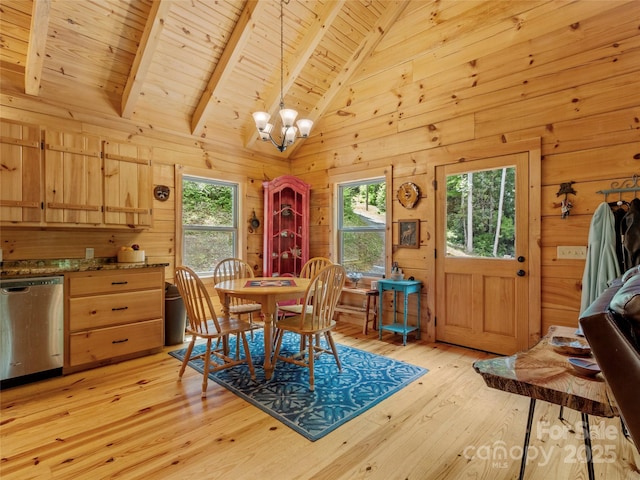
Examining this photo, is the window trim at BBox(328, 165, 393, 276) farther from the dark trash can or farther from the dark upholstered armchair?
the dark upholstered armchair

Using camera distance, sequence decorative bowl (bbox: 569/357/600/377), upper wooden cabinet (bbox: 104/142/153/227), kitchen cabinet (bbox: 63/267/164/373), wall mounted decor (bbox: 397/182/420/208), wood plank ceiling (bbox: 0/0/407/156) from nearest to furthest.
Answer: decorative bowl (bbox: 569/357/600/377) < kitchen cabinet (bbox: 63/267/164/373) < wood plank ceiling (bbox: 0/0/407/156) < upper wooden cabinet (bbox: 104/142/153/227) < wall mounted decor (bbox: 397/182/420/208)

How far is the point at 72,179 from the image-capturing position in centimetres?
313

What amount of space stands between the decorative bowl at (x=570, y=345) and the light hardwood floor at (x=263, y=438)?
2.15 feet

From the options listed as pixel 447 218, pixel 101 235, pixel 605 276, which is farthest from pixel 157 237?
pixel 605 276

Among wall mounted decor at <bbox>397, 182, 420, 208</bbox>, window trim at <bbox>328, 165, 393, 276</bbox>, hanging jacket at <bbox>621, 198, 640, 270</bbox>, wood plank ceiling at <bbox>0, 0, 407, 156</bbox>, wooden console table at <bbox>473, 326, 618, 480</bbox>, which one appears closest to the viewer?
wooden console table at <bbox>473, 326, 618, 480</bbox>

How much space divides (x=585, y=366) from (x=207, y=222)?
423cm

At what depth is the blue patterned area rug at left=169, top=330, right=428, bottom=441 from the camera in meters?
2.23

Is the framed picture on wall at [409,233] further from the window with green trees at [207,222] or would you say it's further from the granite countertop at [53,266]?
the granite countertop at [53,266]

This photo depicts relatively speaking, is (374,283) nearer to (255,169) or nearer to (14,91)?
(255,169)

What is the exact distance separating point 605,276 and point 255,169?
425cm

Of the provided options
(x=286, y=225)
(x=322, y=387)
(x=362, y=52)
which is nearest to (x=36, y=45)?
(x=286, y=225)

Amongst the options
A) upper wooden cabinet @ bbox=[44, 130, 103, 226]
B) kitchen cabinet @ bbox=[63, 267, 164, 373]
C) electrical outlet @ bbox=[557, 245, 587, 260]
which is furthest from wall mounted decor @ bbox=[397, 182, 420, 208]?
upper wooden cabinet @ bbox=[44, 130, 103, 226]

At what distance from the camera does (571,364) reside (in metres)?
1.39

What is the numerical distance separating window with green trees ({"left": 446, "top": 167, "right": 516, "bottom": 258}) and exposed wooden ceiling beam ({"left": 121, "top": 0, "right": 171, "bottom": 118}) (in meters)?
3.27
